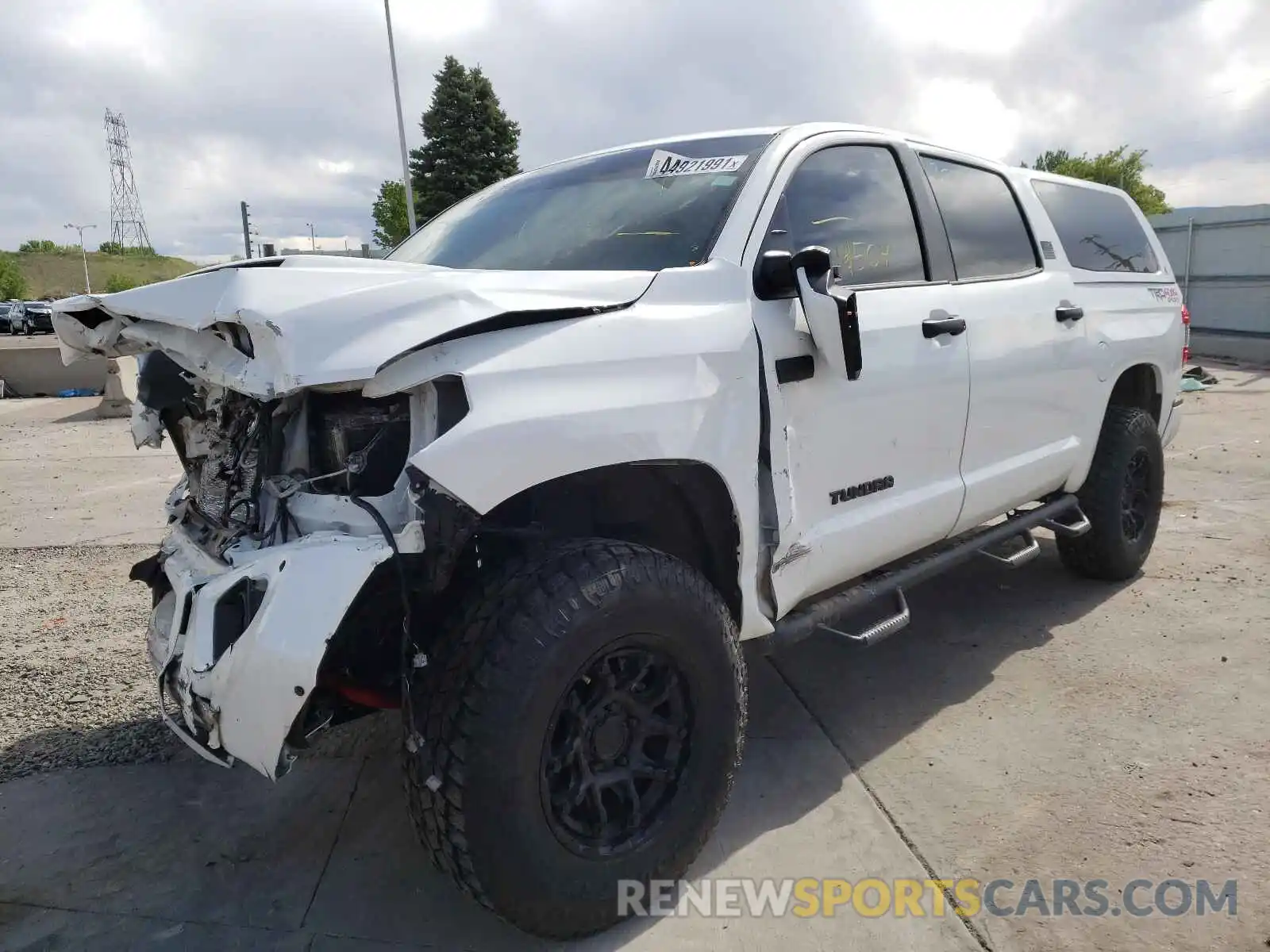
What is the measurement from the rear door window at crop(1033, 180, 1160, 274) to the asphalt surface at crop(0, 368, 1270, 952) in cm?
162

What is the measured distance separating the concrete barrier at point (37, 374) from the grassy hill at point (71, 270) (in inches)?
3287

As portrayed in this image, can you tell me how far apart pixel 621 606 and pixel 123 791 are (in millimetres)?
1954

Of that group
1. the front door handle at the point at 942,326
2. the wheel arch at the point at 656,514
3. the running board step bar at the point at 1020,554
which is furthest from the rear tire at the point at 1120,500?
the wheel arch at the point at 656,514

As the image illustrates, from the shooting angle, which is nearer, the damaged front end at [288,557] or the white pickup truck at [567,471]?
the damaged front end at [288,557]

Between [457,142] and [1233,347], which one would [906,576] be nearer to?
[1233,347]

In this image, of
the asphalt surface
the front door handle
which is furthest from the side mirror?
the asphalt surface

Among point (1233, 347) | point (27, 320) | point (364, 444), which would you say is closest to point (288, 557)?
point (364, 444)

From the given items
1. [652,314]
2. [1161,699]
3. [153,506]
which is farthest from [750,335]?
[153,506]

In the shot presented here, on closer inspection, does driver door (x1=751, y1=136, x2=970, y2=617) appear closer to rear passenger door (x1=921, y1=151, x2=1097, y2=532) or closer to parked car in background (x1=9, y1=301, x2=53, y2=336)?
rear passenger door (x1=921, y1=151, x2=1097, y2=532)

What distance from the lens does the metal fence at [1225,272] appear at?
15.3 m

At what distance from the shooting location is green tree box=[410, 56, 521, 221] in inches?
1512

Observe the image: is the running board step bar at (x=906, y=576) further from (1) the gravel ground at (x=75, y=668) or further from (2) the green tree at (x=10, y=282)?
(2) the green tree at (x=10, y=282)

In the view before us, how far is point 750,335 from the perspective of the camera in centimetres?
246

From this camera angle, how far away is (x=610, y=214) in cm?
289
